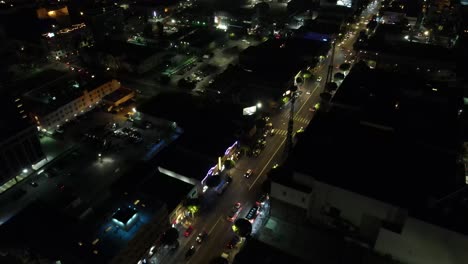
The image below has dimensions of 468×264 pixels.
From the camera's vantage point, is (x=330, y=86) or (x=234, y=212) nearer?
(x=234, y=212)

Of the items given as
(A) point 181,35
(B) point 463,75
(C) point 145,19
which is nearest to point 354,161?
(B) point 463,75

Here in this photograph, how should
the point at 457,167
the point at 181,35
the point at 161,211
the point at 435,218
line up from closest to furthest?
1. the point at 435,218
2. the point at 161,211
3. the point at 457,167
4. the point at 181,35

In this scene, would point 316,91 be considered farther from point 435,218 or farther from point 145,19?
point 145,19

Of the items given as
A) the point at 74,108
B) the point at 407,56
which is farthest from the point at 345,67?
the point at 74,108

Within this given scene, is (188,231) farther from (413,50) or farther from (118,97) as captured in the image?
(413,50)

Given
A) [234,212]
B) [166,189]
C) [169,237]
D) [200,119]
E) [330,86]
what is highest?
[330,86]

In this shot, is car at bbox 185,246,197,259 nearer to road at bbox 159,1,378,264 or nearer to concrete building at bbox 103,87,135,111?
road at bbox 159,1,378,264

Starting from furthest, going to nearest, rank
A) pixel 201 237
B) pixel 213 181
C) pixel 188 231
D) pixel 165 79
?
pixel 165 79 → pixel 213 181 → pixel 188 231 → pixel 201 237
